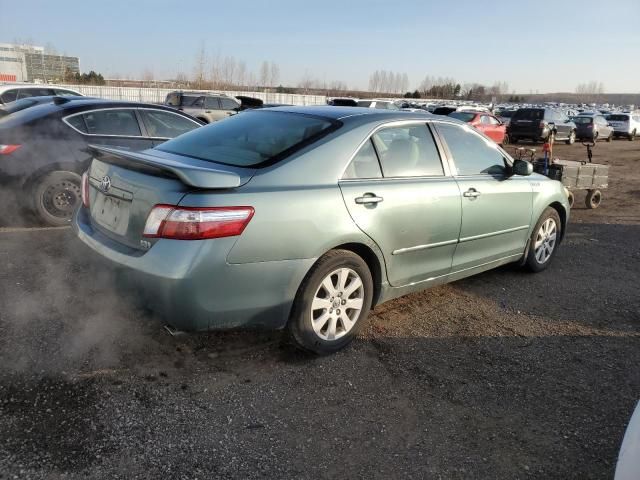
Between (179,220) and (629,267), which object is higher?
(179,220)

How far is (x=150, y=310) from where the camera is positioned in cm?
292

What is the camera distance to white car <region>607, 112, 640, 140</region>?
100 ft

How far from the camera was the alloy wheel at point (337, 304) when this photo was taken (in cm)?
331

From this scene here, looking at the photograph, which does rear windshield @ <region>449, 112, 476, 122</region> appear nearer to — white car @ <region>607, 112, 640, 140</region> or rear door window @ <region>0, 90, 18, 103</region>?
rear door window @ <region>0, 90, 18, 103</region>

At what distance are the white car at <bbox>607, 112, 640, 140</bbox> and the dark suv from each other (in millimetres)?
8086

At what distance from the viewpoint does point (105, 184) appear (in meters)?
3.28

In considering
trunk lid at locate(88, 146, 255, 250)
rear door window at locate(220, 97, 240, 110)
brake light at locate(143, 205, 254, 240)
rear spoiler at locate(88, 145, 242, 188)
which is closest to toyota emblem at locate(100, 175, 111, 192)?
trunk lid at locate(88, 146, 255, 250)

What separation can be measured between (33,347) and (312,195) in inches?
77.6

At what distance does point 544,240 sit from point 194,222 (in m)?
4.02

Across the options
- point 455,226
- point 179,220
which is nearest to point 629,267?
point 455,226

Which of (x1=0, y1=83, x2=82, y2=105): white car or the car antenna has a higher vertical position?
(x1=0, y1=83, x2=82, y2=105): white car

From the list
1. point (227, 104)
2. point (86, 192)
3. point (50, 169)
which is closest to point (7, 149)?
point (50, 169)

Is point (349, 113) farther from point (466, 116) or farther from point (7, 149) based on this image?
point (466, 116)

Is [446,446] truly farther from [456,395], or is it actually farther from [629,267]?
[629,267]
